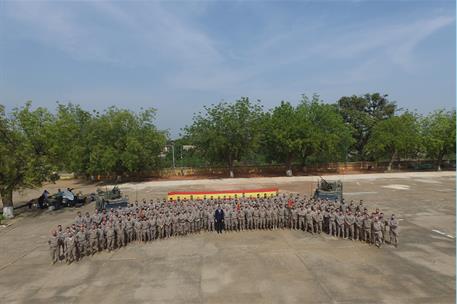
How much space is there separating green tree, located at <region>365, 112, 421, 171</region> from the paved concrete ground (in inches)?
1002

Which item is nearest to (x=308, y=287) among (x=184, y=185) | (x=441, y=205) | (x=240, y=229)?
(x=240, y=229)

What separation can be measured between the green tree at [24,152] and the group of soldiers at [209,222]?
7.62m

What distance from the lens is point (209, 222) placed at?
15.7m

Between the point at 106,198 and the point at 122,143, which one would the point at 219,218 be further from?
the point at 122,143

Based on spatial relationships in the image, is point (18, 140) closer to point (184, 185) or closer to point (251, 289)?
point (184, 185)

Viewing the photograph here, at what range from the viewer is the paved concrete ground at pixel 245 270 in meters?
9.52

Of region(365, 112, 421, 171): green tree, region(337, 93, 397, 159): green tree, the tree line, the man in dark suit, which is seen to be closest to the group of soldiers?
the man in dark suit

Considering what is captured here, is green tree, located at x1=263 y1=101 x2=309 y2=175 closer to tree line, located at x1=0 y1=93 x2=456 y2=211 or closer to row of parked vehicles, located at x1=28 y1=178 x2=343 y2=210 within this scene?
tree line, located at x1=0 y1=93 x2=456 y2=211

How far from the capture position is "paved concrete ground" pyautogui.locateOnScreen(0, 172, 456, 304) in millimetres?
9516

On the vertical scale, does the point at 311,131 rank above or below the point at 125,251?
above

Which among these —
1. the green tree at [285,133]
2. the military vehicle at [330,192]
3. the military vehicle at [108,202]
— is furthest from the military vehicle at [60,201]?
the green tree at [285,133]

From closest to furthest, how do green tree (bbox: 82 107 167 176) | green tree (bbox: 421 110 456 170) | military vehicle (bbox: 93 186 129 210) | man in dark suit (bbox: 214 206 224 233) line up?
man in dark suit (bbox: 214 206 224 233) < military vehicle (bbox: 93 186 129 210) < green tree (bbox: 82 107 167 176) < green tree (bbox: 421 110 456 170)

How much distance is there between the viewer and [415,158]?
154 ft

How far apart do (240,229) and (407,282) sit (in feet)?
24.6
